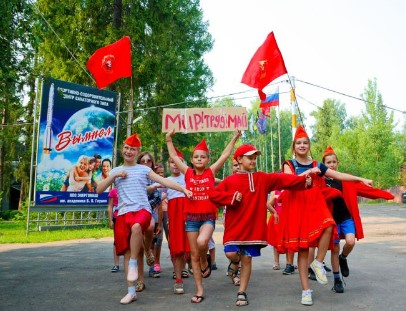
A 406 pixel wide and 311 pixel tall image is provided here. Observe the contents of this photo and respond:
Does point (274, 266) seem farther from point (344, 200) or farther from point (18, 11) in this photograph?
point (18, 11)

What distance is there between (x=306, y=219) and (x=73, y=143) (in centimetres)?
1424

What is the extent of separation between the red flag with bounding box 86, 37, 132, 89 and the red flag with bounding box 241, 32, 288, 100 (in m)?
4.00

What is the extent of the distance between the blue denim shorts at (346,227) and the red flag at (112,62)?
9394mm

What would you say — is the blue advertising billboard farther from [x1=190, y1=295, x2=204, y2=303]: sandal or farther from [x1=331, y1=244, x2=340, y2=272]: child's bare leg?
[x1=331, y1=244, x2=340, y2=272]: child's bare leg

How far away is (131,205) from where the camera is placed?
6000mm

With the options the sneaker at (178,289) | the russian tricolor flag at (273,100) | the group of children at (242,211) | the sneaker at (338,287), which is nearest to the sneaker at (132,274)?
the group of children at (242,211)

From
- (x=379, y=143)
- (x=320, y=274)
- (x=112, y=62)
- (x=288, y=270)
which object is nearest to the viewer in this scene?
→ (x=320, y=274)

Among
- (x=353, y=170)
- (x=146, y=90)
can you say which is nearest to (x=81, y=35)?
(x=146, y=90)

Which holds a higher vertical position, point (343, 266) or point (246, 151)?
point (246, 151)

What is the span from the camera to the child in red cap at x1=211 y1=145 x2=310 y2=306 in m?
5.46

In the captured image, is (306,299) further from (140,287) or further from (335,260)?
(140,287)

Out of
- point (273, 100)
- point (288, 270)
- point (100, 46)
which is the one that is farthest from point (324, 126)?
point (288, 270)

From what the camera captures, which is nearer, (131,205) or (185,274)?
(131,205)

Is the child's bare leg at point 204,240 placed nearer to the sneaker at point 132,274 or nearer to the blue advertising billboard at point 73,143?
the sneaker at point 132,274
